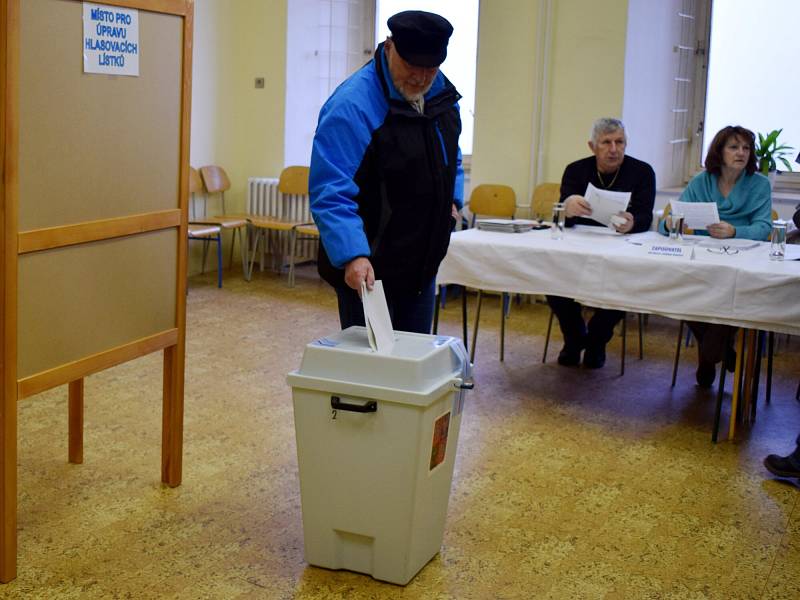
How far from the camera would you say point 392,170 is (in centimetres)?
260

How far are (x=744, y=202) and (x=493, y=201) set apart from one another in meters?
2.22

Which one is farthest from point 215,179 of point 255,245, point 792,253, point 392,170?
point 392,170

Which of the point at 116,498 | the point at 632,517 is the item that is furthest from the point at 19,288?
the point at 632,517

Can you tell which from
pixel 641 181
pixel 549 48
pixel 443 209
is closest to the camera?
pixel 443 209

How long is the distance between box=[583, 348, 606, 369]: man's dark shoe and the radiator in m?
3.03

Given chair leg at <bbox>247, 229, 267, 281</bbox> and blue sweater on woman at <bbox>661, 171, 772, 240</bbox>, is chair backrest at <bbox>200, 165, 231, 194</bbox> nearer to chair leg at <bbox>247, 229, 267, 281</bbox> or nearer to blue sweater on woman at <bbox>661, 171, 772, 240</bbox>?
chair leg at <bbox>247, 229, 267, 281</bbox>

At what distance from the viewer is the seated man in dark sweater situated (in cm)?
453

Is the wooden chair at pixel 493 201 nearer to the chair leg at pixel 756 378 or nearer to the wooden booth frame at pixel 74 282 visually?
the chair leg at pixel 756 378

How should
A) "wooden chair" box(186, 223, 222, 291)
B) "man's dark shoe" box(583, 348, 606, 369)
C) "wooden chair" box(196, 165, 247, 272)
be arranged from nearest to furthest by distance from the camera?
"man's dark shoe" box(583, 348, 606, 369)
"wooden chair" box(186, 223, 222, 291)
"wooden chair" box(196, 165, 247, 272)

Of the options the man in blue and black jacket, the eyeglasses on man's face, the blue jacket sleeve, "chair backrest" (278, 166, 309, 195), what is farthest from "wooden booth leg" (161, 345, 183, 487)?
"chair backrest" (278, 166, 309, 195)

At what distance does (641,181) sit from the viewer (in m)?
4.62

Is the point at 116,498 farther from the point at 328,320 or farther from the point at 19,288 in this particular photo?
the point at 328,320

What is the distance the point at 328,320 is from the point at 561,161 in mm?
1898

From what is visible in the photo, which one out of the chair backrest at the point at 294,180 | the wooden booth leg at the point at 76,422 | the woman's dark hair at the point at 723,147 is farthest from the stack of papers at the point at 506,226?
the chair backrest at the point at 294,180
